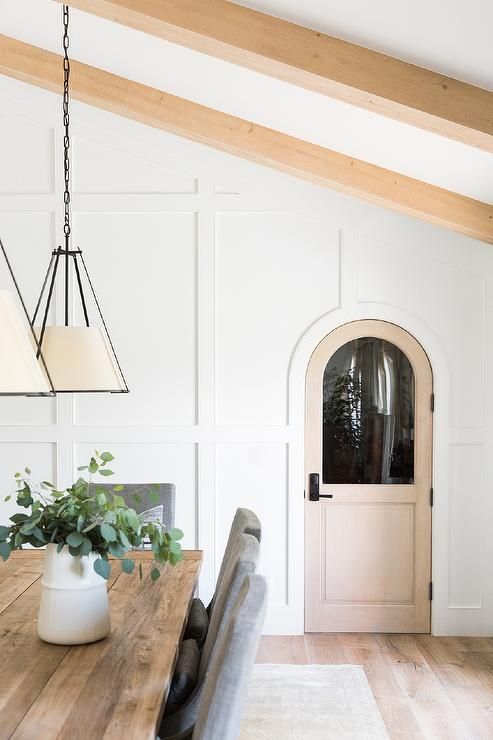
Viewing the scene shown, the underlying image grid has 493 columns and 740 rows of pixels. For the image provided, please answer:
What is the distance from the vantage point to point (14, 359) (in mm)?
1510

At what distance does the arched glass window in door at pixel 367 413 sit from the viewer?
484 cm

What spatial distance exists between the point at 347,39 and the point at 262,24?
1.03 ft

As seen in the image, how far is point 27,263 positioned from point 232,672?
3.64m

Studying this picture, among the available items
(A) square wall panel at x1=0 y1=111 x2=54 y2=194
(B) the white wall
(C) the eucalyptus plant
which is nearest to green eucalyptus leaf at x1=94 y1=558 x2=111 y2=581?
(C) the eucalyptus plant

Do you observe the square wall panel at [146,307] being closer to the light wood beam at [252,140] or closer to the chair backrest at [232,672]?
the light wood beam at [252,140]

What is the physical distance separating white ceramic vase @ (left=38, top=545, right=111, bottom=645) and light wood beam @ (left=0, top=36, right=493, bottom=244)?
2.79 meters

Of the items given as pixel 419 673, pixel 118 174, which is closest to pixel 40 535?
pixel 419 673

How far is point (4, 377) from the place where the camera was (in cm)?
148

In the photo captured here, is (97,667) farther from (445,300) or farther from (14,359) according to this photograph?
(445,300)

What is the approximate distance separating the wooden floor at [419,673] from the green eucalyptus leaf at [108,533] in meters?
1.92

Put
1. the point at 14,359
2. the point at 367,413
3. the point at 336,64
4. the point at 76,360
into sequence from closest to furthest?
the point at 14,359 → the point at 76,360 → the point at 336,64 → the point at 367,413

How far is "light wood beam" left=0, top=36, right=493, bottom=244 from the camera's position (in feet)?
14.1

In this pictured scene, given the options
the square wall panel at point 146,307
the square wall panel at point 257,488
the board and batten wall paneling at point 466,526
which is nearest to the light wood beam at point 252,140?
the square wall panel at point 146,307

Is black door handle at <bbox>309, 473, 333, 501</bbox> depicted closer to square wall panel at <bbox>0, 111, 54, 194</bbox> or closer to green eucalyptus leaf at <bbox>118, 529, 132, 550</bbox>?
square wall panel at <bbox>0, 111, 54, 194</bbox>
